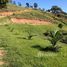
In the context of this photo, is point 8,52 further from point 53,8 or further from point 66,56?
point 53,8

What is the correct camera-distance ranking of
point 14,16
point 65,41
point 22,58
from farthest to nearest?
point 14,16
point 65,41
point 22,58

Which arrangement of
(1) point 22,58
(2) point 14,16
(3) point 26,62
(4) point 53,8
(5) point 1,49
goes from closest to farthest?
(3) point 26,62
(1) point 22,58
(5) point 1,49
(2) point 14,16
(4) point 53,8

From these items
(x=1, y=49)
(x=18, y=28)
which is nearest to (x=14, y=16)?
(x=18, y=28)

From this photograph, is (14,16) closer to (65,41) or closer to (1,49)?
(65,41)

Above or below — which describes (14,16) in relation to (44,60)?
below

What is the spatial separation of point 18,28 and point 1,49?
50.8 ft

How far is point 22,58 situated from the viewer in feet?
51.3

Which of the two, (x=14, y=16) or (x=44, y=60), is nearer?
(x=44, y=60)

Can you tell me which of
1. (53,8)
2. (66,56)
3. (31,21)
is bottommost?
(53,8)

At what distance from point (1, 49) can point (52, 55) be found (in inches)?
151

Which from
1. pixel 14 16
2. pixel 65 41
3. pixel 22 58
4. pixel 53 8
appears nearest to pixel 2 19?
pixel 14 16

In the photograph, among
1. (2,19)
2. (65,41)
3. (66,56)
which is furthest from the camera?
(2,19)

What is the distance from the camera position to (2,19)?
128ft

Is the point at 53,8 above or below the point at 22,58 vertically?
below
